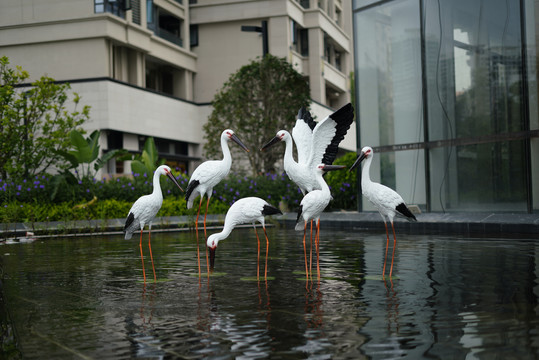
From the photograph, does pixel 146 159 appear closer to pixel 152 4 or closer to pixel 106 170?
pixel 106 170

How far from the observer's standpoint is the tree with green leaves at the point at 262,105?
1000 inches

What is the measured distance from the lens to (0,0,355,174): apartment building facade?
3102 cm

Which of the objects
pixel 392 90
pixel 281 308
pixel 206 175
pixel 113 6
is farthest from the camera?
pixel 113 6

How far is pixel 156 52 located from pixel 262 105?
38.6 feet

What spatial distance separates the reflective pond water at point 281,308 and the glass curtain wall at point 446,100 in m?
7.73

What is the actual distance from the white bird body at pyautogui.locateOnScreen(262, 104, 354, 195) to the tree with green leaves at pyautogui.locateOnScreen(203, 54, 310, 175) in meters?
16.8

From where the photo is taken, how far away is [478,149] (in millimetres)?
17328

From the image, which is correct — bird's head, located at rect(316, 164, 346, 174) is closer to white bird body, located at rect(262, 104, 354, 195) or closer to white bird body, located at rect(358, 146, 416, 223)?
white bird body, located at rect(358, 146, 416, 223)

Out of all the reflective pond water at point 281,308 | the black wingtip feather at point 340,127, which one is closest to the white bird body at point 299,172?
the black wingtip feather at point 340,127

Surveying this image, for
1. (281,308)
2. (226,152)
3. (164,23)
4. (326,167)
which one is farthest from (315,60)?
(281,308)

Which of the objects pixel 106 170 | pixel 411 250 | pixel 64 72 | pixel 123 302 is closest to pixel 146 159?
pixel 106 170

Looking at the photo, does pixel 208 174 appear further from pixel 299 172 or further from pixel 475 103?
pixel 475 103

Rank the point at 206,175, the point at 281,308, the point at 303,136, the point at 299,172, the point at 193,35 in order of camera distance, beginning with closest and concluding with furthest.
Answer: the point at 281,308, the point at 206,175, the point at 299,172, the point at 303,136, the point at 193,35

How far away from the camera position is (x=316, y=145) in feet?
26.7
